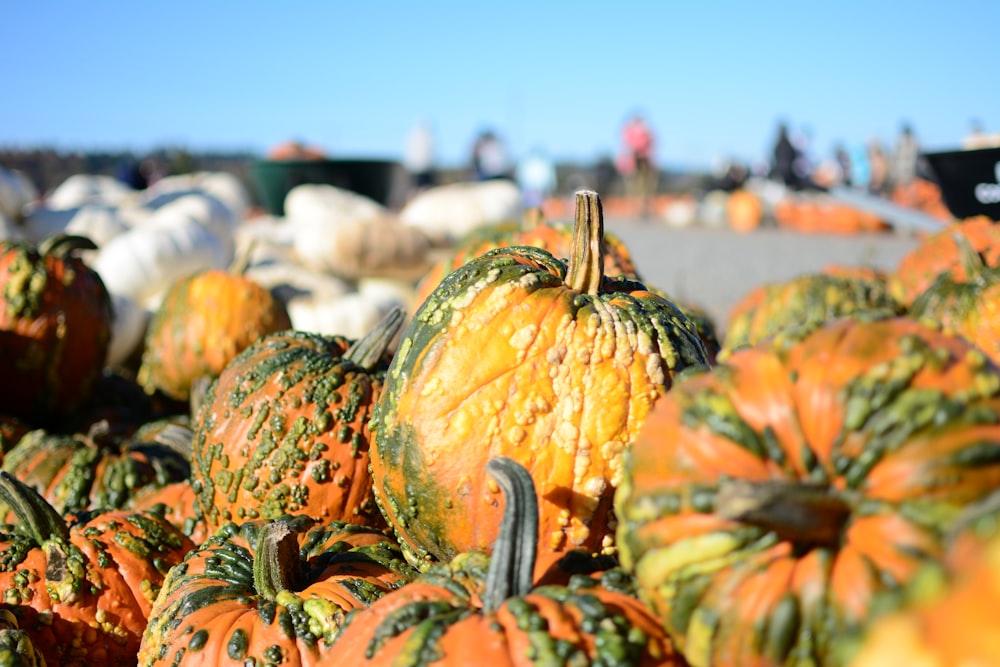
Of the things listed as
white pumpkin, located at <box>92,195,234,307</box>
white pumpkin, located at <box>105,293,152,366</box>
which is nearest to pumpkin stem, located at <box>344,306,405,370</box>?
white pumpkin, located at <box>105,293,152,366</box>

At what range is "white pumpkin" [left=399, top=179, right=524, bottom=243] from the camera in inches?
370

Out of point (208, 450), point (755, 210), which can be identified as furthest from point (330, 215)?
point (755, 210)

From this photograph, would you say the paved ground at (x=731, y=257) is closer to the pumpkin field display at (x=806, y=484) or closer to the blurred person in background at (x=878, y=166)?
the pumpkin field display at (x=806, y=484)

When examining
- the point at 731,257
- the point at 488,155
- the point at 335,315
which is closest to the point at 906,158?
the point at 488,155

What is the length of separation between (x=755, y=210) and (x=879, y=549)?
19.8m

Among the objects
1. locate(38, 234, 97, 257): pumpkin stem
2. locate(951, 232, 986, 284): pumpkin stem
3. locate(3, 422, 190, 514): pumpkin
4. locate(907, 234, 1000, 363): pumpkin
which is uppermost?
locate(951, 232, 986, 284): pumpkin stem

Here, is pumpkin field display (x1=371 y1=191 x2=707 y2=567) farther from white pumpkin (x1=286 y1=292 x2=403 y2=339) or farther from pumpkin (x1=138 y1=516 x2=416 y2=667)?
white pumpkin (x1=286 y1=292 x2=403 y2=339)

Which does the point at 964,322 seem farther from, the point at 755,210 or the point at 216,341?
the point at 755,210

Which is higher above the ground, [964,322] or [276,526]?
[964,322]

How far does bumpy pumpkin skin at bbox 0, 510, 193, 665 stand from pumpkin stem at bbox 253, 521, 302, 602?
1.79 feet

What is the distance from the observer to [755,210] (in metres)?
20.0

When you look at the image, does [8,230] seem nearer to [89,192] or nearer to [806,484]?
[806,484]

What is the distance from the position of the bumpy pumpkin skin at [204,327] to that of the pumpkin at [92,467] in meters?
0.85

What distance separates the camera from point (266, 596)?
1908 millimetres
